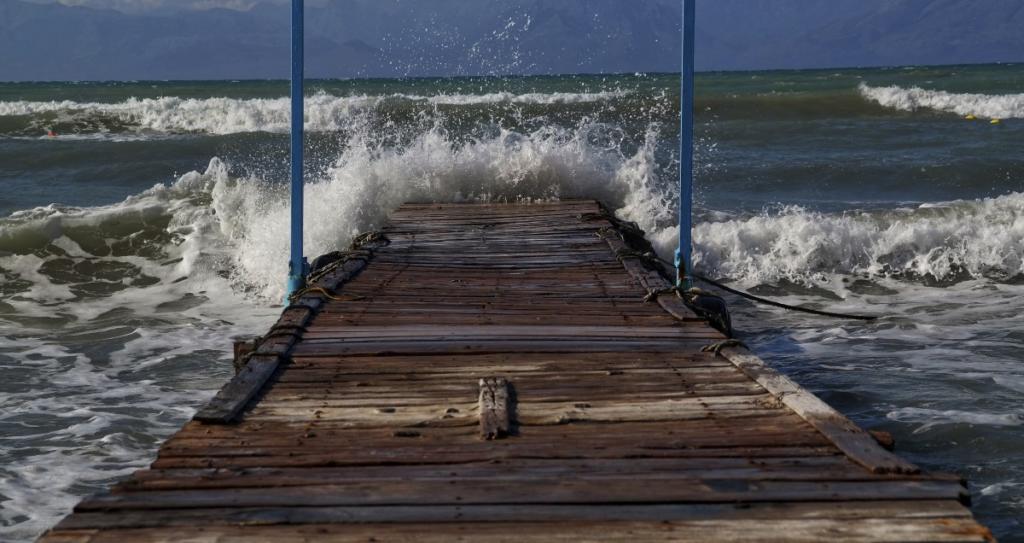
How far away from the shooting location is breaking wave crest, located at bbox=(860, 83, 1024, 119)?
29.3m

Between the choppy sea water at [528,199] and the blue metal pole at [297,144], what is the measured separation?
0.89 metres

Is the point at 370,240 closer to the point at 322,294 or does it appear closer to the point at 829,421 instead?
the point at 322,294

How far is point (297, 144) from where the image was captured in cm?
701

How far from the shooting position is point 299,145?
23.1 feet

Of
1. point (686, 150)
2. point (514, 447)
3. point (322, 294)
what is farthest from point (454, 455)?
point (686, 150)

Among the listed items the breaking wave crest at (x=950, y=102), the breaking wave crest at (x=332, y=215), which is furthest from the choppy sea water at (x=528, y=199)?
the breaking wave crest at (x=950, y=102)

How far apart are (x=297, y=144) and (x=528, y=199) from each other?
454 cm

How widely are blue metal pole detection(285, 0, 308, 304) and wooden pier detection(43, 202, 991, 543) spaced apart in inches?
37.4

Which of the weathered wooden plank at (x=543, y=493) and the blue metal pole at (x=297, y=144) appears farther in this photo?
the blue metal pole at (x=297, y=144)

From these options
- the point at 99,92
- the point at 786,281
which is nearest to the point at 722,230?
the point at 786,281

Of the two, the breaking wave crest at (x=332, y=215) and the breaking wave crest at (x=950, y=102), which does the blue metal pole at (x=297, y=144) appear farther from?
the breaking wave crest at (x=950, y=102)

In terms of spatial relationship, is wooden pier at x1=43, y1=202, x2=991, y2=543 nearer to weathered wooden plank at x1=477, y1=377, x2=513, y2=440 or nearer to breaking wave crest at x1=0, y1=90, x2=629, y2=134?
weathered wooden plank at x1=477, y1=377, x2=513, y2=440

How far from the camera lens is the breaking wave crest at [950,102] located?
1155 inches

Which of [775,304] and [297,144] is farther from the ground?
[297,144]
